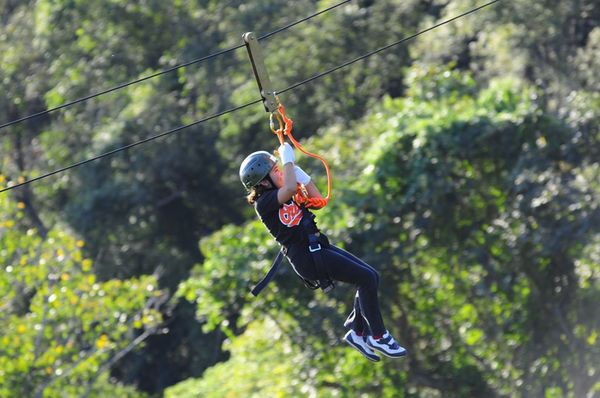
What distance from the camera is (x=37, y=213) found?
70.0ft

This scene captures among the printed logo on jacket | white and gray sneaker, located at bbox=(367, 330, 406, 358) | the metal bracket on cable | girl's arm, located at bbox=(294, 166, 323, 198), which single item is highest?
the metal bracket on cable

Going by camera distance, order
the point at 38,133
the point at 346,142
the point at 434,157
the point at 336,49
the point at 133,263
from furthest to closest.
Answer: the point at 38,133 < the point at 133,263 < the point at 336,49 < the point at 346,142 < the point at 434,157

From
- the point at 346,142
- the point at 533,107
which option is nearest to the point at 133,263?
the point at 346,142

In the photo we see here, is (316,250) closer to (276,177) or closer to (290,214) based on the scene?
(290,214)

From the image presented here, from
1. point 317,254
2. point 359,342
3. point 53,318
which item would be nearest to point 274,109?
point 317,254

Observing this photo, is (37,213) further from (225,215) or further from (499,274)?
→ (499,274)

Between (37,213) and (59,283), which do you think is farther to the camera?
(37,213)

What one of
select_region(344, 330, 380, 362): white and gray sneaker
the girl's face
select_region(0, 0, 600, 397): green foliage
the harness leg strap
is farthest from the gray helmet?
select_region(0, 0, 600, 397): green foliage

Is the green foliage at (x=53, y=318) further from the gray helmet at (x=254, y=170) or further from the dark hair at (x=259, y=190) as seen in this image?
the gray helmet at (x=254, y=170)

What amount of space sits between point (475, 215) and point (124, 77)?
10.6 m

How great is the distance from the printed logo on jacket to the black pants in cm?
14

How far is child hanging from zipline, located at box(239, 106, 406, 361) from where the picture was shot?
247 inches

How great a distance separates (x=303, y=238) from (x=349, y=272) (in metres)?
0.32

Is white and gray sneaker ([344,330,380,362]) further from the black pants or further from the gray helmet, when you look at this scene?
the gray helmet
